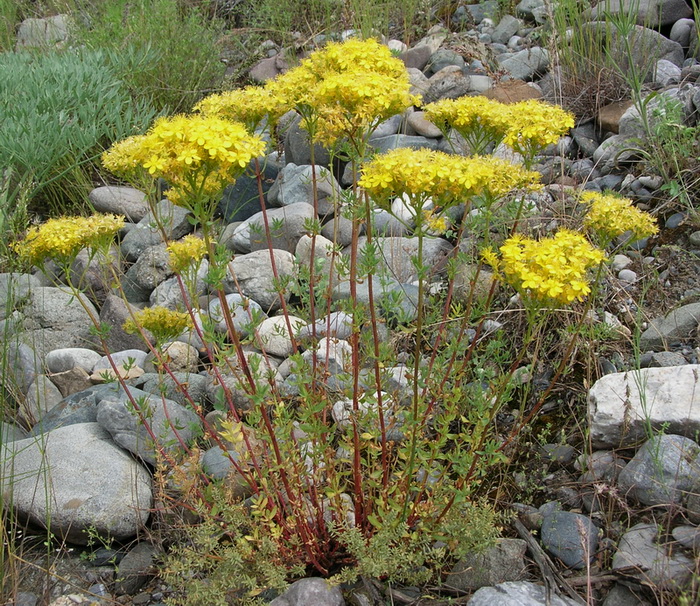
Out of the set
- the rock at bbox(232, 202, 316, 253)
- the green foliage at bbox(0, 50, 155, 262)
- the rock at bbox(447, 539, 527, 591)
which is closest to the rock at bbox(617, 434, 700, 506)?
the rock at bbox(447, 539, 527, 591)

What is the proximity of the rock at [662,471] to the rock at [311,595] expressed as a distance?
1136mm

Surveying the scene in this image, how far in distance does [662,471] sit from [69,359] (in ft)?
10.2

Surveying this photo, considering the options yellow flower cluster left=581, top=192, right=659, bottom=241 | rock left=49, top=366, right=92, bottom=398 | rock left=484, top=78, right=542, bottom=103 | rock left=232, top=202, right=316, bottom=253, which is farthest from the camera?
rock left=484, top=78, right=542, bottom=103

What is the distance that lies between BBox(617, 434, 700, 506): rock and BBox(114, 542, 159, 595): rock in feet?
5.98

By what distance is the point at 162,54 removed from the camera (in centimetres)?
616

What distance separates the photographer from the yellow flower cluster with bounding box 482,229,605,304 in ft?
6.08

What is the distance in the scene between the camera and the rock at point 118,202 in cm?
510

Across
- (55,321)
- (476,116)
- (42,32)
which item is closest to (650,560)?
(476,116)

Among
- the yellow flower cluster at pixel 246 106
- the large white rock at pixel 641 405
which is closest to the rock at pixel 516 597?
the large white rock at pixel 641 405

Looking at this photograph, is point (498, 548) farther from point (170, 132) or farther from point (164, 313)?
point (170, 132)

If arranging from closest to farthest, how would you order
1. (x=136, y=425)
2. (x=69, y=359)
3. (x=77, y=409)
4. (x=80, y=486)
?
1. (x=80, y=486)
2. (x=136, y=425)
3. (x=77, y=409)
4. (x=69, y=359)

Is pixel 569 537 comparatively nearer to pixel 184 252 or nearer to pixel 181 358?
pixel 184 252

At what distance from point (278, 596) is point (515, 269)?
4.48 ft

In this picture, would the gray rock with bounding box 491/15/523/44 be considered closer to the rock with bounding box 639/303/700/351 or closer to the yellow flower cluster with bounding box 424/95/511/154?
the rock with bounding box 639/303/700/351
